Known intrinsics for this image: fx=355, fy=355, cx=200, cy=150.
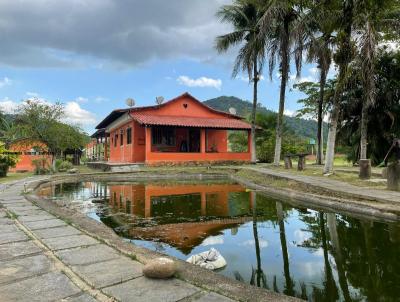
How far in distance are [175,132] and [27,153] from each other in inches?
590

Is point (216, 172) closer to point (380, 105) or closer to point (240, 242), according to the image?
point (380, 105)

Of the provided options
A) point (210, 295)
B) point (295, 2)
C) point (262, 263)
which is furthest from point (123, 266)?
point (295, 2)

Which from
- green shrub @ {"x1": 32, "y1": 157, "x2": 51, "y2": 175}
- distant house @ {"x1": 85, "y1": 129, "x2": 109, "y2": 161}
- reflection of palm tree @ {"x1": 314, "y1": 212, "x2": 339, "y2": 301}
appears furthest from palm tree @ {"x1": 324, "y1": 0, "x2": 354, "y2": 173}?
distant house @ {"x1": 85, "y1": 129, "x2": 109, "y2": 161}

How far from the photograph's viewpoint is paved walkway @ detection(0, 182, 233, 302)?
3010mm

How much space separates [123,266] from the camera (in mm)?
3789

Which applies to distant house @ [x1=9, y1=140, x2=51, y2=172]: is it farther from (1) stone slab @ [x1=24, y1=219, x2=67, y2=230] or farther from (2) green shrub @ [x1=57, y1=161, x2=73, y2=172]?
(1) stone slab @ [x1=24, y1=219, x2=67, y2=230]

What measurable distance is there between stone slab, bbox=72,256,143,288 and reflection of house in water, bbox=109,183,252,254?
69.9 inches

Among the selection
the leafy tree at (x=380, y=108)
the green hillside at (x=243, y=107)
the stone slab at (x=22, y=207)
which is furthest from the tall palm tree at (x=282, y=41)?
the green hillside at (x=243, y=107)

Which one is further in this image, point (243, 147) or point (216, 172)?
point (243, 147)

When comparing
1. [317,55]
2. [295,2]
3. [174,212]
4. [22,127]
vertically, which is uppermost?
[295,2]

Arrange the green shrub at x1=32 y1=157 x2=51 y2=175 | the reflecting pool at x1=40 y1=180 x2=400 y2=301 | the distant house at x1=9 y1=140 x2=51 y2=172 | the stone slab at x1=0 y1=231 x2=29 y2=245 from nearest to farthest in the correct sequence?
the reflecting pool at x1=40 y1=180 x2=400 y2=301 → the stone slab at x1=0 y1=231 x2=29 y2=245 → the green shrub at x1=32 y1=157 x2=51 y2=175 → the distant house at x1=9 y1=140 x2=51 y2=172

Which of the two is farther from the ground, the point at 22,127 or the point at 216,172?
the point at 22,127

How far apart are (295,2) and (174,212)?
40.3 feet

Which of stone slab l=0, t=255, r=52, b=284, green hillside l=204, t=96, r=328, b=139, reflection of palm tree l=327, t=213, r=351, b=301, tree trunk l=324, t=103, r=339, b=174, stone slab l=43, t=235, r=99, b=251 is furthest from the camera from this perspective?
green hillside l=204, t=96, r=328, b=139
